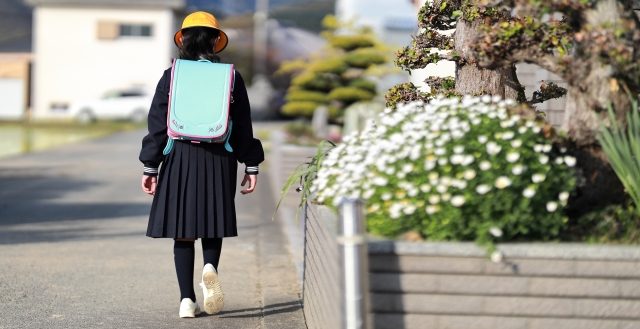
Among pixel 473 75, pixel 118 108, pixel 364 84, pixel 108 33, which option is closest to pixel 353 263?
pixel 473 75

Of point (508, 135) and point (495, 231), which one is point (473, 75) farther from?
point (495, 231)

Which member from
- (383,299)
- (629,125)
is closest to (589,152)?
(629,125)

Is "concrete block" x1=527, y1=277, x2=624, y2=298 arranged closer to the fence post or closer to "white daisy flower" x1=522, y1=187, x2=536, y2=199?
"white daisy flower" x1=522, y1=187, x2=536, y2=199

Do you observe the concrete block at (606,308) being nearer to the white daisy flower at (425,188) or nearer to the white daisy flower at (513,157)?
the white daisy flower at (513,157)

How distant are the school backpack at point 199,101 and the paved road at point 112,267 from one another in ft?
3.66

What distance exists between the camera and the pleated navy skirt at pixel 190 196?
6363 millimetres

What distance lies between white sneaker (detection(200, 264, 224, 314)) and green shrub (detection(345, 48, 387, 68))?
20568mm

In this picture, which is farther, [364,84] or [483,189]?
[364,84]

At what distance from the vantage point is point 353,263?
4.03 m

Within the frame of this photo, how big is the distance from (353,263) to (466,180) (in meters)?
0.75

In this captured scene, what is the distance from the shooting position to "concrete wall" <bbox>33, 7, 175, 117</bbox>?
54.9 m

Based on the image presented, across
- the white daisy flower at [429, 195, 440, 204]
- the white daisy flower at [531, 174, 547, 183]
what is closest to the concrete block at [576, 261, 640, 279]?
the white daisy flower at [531, 174, 547, 183]

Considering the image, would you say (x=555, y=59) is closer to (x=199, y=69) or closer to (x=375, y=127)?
(x=375, y=127)

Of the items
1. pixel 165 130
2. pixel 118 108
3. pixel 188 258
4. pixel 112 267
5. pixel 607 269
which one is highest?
pixel 165 130
